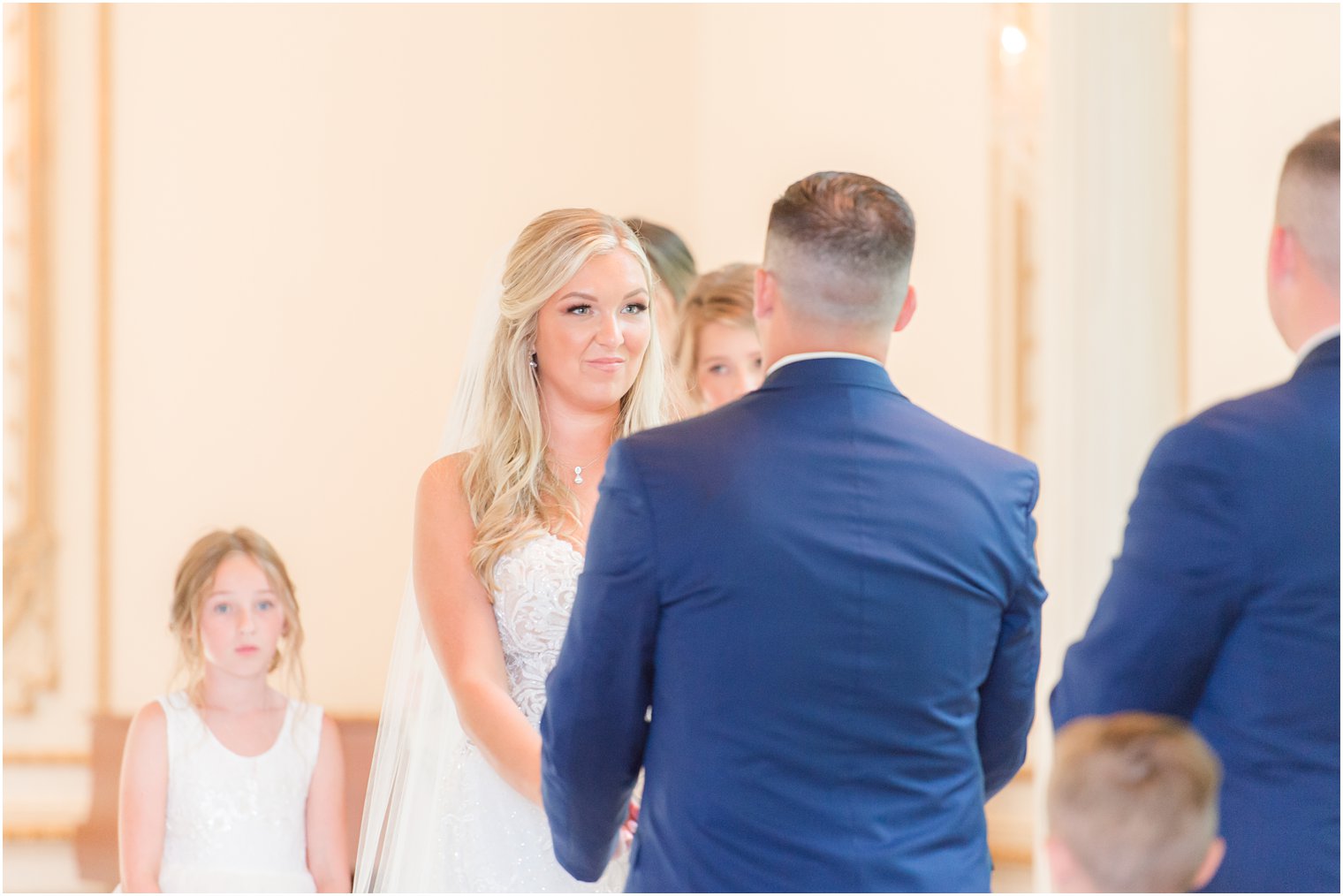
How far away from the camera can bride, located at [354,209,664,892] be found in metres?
2.72

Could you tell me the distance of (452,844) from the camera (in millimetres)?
2830

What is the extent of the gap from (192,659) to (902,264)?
2686 millimetres

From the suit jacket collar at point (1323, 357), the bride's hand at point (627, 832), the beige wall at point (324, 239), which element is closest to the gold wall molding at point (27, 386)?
the beige wall at point (324, 239)

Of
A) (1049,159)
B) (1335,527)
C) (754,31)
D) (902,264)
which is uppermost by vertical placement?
(754,31)

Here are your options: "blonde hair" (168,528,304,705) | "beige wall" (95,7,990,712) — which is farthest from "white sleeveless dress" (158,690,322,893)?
"beige wall" (95,7,990,712)

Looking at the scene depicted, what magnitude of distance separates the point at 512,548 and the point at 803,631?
3.69 ft

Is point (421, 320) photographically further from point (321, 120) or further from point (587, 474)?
point (587, 474)

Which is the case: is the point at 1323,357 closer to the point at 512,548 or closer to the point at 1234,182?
the point at 512,548

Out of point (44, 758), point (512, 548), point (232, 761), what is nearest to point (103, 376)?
point (44, 758)

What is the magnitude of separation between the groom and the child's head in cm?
17

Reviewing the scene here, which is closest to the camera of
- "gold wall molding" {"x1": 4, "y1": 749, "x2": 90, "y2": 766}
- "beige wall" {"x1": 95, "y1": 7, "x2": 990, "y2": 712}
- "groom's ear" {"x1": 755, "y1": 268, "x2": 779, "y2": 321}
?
"groom's ear" {"x1": 755, "y1": 268, "x2": 779, "y2": 321}

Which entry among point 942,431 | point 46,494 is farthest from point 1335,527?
point 46,494

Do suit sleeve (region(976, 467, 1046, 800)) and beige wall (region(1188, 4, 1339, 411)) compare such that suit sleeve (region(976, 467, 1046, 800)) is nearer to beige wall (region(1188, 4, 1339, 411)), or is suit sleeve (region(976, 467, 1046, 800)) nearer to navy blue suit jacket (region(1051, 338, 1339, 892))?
navy blue suit jacket (region(1051, 338, 1339, 892))

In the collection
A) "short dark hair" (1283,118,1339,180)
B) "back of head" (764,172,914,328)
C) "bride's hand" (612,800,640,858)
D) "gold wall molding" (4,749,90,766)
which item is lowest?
"gold wall molding" (4,749,90,766)
